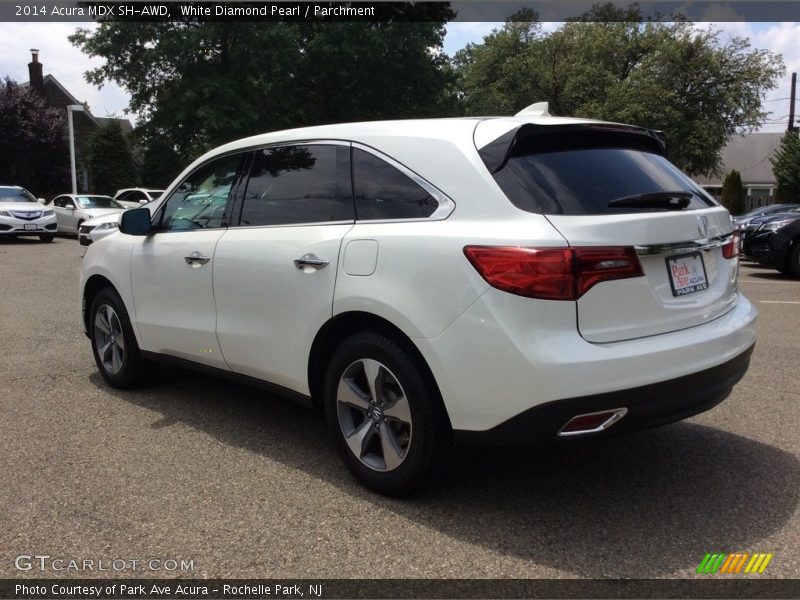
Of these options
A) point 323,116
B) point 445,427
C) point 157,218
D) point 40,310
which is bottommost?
point 40,310

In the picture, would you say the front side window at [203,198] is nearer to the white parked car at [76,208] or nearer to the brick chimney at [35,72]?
the white parked car at [76,208]

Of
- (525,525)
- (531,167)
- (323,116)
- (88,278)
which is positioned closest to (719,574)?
(525,525)

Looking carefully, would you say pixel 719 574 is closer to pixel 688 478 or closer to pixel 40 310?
pixel 688 478

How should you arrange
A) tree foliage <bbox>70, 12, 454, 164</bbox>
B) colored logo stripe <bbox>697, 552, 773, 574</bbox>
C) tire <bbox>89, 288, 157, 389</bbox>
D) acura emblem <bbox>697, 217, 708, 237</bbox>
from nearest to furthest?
colored logo stripe <bbox>697, 552, 773, 574</bbox> → acura emblem <bbox>697, 217, 708, 237</bbox> → tire <bbox>89, 288, 157, 389</bbox> → tree foliage <bbox>70, 12, 454, 164</bbox>

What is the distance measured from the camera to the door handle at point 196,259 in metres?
4.12

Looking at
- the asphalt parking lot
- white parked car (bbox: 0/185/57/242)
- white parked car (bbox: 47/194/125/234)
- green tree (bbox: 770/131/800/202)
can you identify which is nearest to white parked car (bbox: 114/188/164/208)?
white parked car (bbox: 47/194/125/234)

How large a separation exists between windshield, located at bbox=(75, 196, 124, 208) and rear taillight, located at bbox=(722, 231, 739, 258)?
68.9 ft

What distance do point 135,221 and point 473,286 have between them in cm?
271

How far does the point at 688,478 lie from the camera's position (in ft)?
11.5

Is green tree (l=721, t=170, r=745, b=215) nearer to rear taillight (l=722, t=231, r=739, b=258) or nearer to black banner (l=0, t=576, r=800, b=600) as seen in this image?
rear taillight (l=722, t=231, r=739, b=258)

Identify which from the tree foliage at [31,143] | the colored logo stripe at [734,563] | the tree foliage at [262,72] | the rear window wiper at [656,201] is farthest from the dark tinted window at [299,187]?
the tree foliage at [31,143]

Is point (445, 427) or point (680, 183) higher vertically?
point (680, 183)

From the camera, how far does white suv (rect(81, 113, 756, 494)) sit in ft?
8.95

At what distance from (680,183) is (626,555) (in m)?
1.74
